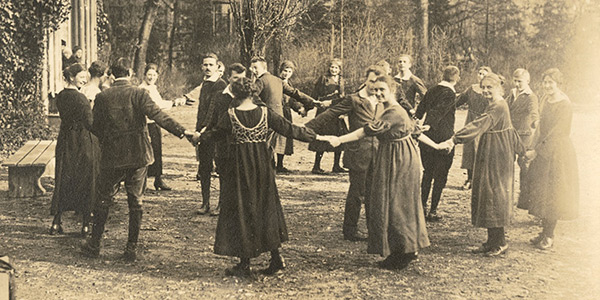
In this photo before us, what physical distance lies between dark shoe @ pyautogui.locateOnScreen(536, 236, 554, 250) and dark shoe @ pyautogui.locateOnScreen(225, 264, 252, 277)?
3091 mm

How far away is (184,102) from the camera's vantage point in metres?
8.62

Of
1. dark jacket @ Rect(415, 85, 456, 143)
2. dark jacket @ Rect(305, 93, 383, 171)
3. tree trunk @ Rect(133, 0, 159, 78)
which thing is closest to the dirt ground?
dark jacket @ Rect(305, 93, 383, 171)

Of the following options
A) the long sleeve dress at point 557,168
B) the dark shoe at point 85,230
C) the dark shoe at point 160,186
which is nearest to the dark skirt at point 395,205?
the long sleeve dress at point 557,168

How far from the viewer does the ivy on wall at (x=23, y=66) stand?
13.0m

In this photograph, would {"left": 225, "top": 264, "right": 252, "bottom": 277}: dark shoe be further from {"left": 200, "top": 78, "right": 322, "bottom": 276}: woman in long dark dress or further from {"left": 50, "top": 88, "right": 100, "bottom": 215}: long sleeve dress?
{"left": 50, "top": 88, "right": 100, "bottom": 215}: long sleeve dress

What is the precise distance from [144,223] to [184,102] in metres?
1.49

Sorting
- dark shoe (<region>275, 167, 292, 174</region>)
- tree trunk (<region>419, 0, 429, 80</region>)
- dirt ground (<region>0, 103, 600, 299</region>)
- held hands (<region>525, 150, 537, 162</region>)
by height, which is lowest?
dirt ground (<region>0, 103, 600, 299</region>)

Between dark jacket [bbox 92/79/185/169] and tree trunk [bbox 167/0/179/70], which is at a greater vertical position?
tree trunk [bbox 167/0/179/70]

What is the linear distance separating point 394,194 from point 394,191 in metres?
0.03

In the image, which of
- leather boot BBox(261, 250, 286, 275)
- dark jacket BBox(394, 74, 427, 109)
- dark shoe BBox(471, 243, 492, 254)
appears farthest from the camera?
dark jacket BBox(394, 74, 427, 109)

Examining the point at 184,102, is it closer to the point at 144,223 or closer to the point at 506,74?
the point at 144,223

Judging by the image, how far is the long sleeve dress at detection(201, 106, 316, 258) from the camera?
6094 millimetres

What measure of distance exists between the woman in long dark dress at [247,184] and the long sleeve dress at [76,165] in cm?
216

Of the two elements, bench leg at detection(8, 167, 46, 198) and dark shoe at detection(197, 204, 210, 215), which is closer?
dark shoe at detection(197, 204, 210, 215)
